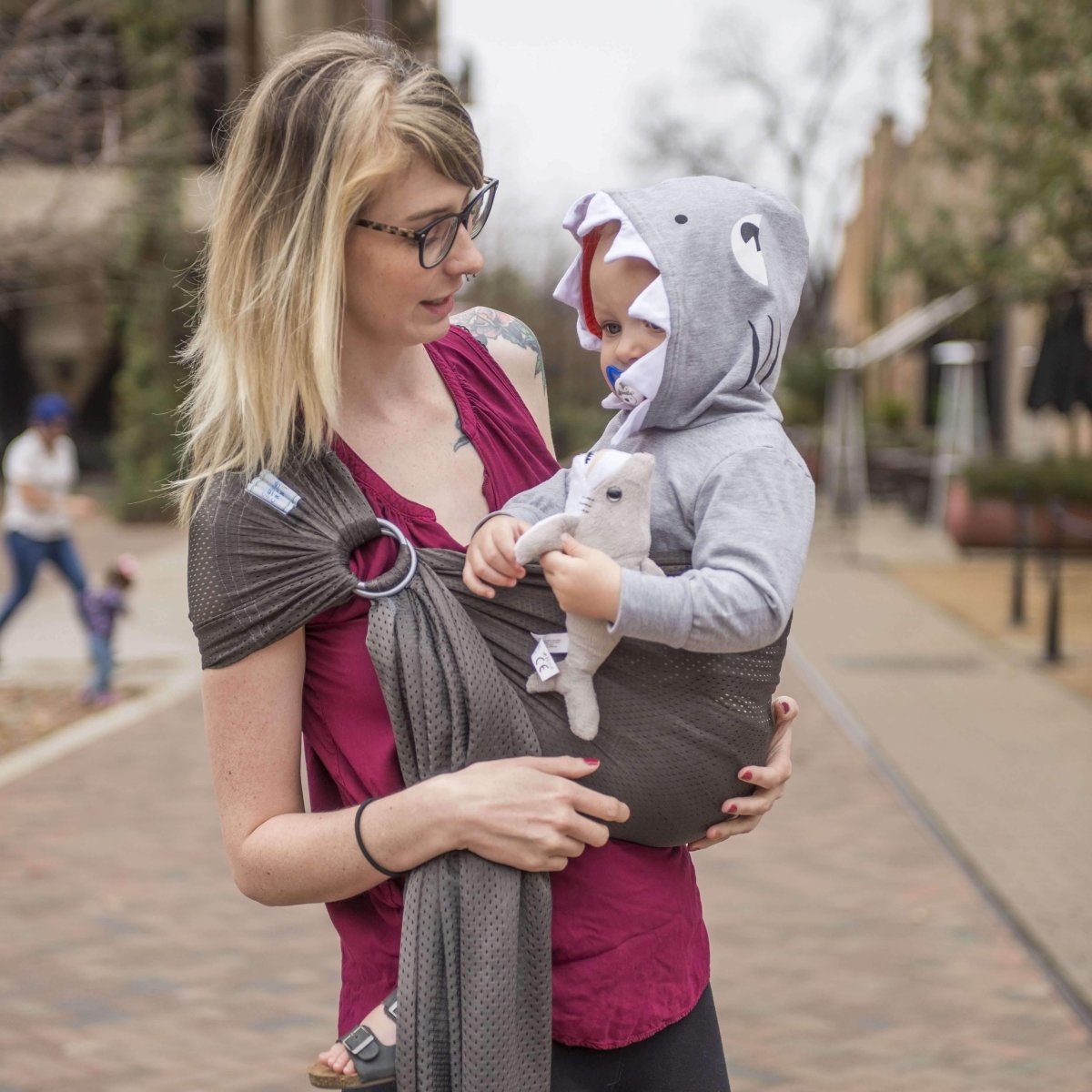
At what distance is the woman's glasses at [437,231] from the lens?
1.93 meters

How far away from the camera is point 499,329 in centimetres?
249

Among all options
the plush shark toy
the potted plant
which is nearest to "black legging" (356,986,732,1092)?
the plush shark toy

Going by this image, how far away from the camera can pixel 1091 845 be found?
679 cm

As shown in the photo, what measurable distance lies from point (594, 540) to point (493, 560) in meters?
0.12

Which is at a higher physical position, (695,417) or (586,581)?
(695,417)

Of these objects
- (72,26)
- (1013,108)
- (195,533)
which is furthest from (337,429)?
(72,26)

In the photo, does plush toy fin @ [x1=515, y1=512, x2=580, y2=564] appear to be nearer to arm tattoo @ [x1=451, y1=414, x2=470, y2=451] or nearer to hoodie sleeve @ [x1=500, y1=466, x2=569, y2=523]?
hoodie sleeve @ [x1=500, y1=466, x2=569, y2=523]

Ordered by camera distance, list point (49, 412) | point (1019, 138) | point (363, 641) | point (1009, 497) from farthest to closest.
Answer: point (1009, 497) < point (1019, 138) < point (49, 412) < point (363, 641)

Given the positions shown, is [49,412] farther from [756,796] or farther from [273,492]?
[756,796]

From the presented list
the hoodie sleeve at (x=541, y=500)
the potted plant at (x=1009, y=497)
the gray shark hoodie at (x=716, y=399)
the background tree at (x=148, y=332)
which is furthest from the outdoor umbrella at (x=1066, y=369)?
the background tree at (x=148, y=332)

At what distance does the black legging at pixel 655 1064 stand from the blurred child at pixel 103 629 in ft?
28.5

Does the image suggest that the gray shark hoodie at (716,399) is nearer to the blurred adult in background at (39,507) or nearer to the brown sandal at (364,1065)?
the brown sandal at (364,1065)

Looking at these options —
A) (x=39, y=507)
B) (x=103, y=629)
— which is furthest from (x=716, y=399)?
(x=39, y=507)

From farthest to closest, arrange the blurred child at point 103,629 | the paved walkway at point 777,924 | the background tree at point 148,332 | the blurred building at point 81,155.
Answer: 1. the background tree at point 148,332
2. the blurred child at point 103,629
3. the blurred building at point 81,155
4. the paved walkway at point 777,924
